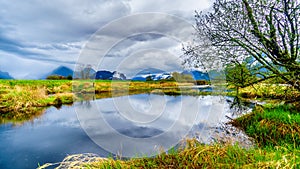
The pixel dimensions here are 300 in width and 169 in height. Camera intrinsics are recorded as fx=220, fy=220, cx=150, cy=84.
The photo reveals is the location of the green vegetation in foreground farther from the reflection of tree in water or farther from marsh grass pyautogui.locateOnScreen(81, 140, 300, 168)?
the reflection of tree in water

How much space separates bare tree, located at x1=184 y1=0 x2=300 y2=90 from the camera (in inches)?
266

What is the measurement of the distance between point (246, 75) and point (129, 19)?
4.69 m

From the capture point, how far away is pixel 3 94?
16703 millimetres

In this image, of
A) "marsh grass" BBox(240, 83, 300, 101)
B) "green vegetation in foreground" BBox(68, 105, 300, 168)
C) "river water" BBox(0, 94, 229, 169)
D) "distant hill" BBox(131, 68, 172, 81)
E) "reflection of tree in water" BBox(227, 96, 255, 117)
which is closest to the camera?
"green vegetation in foreground" BBox(68, 105, 300, 168)

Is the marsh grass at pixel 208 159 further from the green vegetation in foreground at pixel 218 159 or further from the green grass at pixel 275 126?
the green grass at pixel 275 126

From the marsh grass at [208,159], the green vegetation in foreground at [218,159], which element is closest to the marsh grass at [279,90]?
the green vegetation in foreground at [218,159]

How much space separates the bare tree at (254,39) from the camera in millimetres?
6753

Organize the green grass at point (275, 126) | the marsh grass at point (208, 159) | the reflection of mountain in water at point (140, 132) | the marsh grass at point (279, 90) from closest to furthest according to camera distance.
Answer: the marsh grass at point (208, 159)
the green grass at point (275, 126)
the marsh grass at point (279, 90)
the reflection of mountain in water at point (140, 132)

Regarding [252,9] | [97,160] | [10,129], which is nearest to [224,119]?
[252,9]

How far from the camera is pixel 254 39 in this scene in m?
7.33

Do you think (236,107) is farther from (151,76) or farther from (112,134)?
(151,76)

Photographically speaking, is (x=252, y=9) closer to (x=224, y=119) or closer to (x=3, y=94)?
(x=224, y=119)

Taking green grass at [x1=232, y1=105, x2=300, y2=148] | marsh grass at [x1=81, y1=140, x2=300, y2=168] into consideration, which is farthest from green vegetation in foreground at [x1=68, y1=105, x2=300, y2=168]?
green grass at [x1=232, y1=105, x2=300, y2=148]

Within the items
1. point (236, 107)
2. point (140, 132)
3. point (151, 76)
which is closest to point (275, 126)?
point (151, 76)
